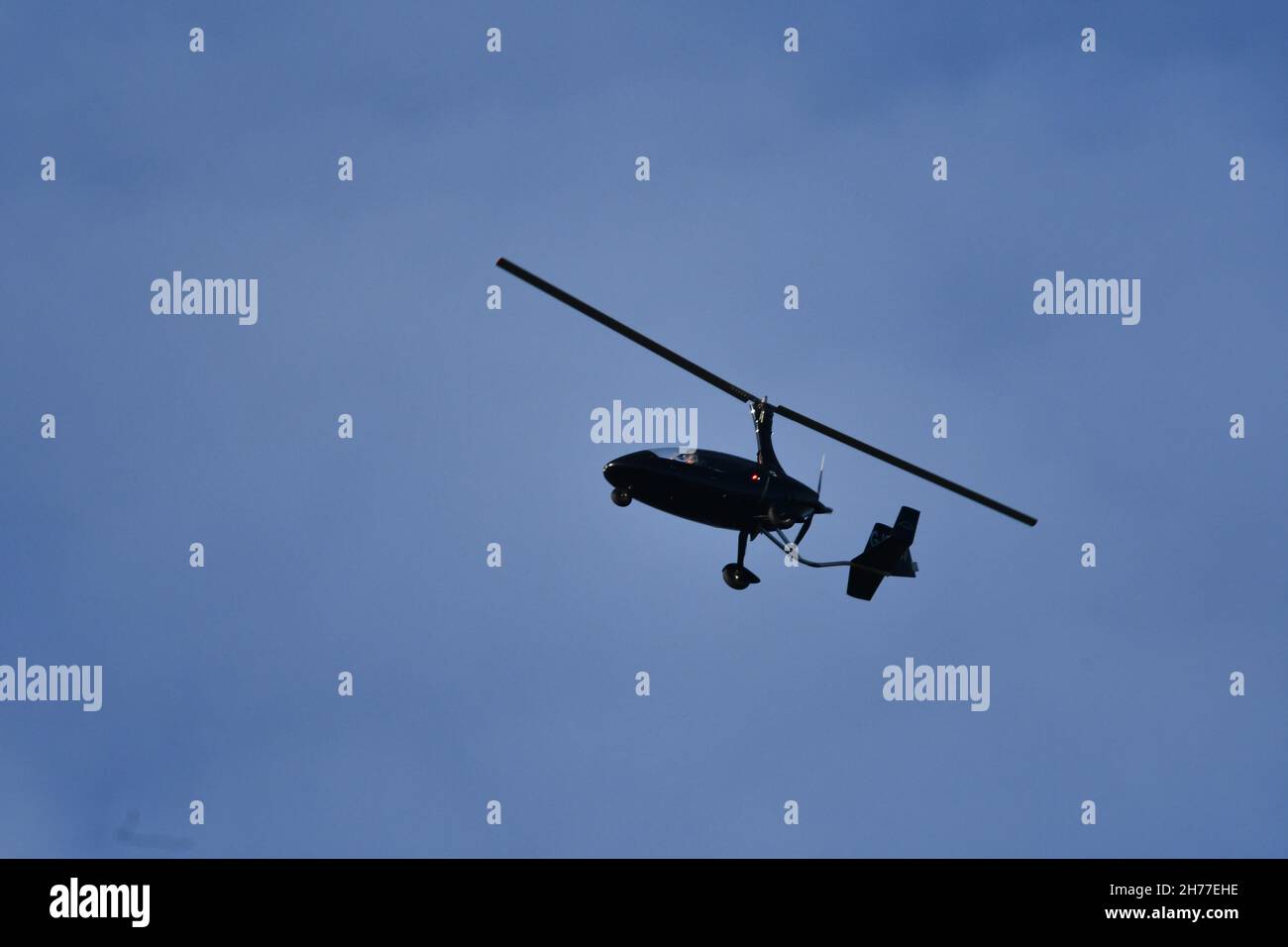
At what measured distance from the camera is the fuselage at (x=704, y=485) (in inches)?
2194

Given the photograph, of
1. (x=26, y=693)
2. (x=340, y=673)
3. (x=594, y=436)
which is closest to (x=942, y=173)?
(x=594, y=436)

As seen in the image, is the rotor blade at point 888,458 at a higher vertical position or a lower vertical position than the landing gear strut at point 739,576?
higher

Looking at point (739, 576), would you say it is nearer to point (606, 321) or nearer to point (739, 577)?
point (739, 577)

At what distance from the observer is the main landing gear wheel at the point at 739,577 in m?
58.1

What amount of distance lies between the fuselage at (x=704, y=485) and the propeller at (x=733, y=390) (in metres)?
1.83

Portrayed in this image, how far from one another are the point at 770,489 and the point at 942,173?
71.3 feet

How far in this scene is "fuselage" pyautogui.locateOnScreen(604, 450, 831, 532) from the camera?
55.7m

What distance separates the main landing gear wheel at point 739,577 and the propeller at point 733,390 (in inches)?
191

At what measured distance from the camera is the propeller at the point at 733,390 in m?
52.1

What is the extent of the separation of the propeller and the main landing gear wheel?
485 cm

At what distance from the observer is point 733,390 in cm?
5584

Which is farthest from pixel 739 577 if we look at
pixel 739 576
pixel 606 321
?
pixel 606 321
